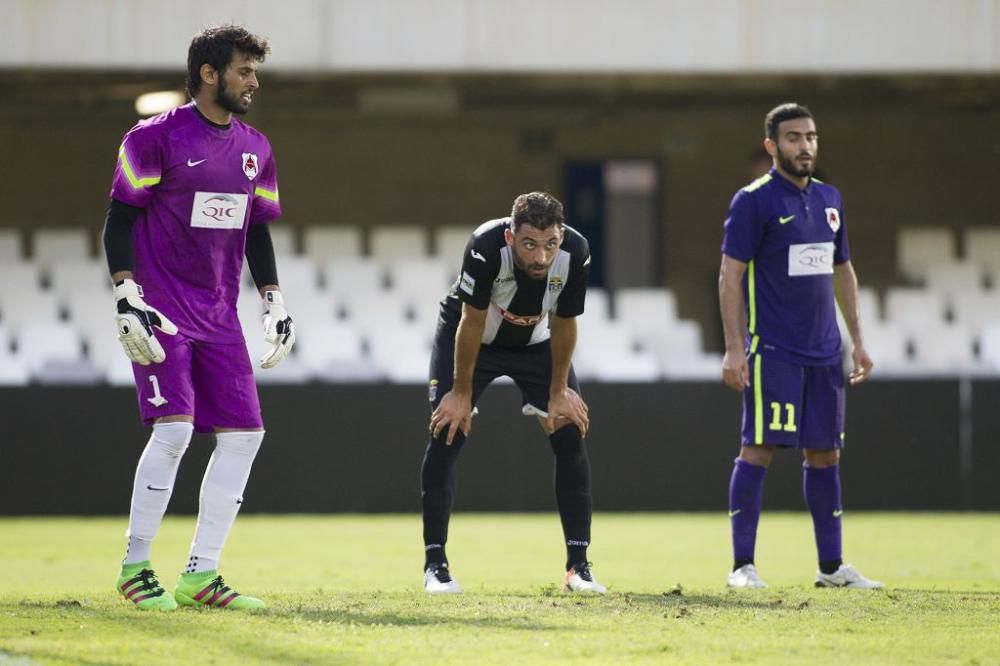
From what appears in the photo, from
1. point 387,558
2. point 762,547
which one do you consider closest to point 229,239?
point 387,558

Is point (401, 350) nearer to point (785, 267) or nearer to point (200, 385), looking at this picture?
point (785, 267)

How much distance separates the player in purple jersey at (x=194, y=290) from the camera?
5.80m

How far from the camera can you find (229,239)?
6039mm

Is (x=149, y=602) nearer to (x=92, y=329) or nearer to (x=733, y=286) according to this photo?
(x=733, y=286)

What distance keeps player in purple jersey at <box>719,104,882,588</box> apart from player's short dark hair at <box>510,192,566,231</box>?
1362 mm

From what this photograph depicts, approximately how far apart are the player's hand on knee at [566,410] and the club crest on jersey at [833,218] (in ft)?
5.21

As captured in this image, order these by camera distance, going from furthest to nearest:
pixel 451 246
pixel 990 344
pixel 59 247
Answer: pixel 451 246 < pixel 59 247 < pixel 990 344

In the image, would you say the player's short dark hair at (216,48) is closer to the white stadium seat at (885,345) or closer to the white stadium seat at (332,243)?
the white stadium seat at (885,345)

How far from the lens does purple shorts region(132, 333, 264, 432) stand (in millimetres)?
5801

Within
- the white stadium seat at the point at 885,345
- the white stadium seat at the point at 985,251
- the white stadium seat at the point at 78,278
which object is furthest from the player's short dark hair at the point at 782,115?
the white stadium seat at the point at 985,251

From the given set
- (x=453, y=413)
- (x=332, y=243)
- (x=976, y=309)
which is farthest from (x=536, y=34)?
(x=453, y=413)

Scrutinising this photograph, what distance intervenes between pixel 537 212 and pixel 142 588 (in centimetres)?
204

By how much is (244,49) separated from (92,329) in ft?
26.5

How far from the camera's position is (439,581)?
6586mm
